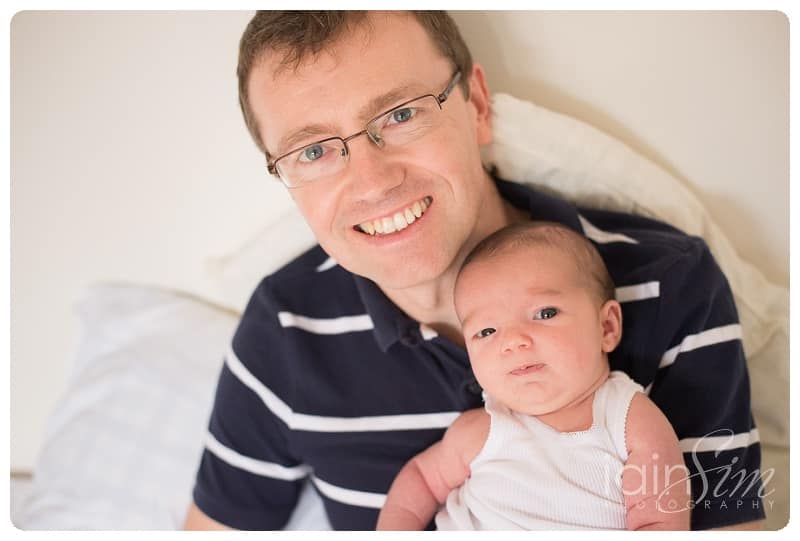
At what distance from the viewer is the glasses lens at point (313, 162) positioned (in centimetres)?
128

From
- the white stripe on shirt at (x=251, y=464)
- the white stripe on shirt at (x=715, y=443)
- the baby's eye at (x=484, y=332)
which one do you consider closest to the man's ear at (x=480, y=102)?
the baby's eye at (x=484, y=332)

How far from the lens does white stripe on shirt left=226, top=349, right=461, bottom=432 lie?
4.66ft

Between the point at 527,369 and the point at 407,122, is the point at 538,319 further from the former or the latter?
the point at 407,122

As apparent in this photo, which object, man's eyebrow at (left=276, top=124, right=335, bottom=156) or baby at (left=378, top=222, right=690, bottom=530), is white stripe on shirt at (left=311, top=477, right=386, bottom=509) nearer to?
baby at (left=378, top=222, right=690, bottom=530)

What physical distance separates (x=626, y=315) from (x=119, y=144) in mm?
1245

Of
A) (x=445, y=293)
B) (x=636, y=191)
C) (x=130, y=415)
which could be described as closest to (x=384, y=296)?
(x=445, y=293)

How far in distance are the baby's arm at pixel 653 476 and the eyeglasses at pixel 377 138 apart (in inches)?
24.4

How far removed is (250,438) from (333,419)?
0.21m

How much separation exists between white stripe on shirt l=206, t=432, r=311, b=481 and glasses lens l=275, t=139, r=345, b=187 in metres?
0.62

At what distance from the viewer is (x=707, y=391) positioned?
131cm

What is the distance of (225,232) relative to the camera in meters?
1.82
